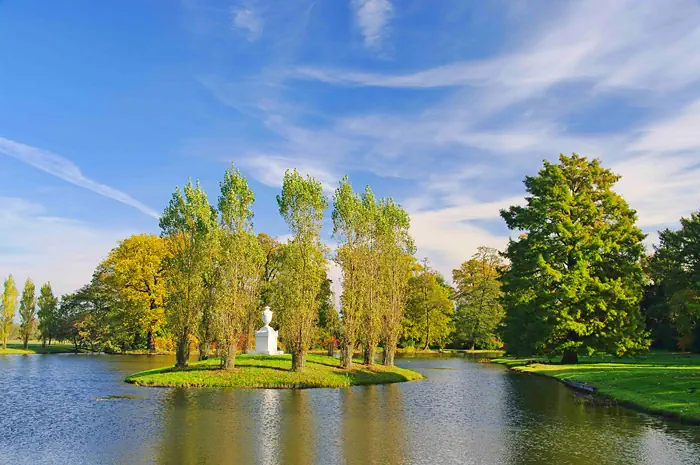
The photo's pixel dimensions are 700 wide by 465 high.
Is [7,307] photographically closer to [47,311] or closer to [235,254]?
[47,311]

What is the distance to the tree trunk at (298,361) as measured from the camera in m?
39.4

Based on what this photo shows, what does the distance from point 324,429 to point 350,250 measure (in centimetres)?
2714

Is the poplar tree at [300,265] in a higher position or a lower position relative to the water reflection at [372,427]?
higher

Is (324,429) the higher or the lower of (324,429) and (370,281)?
the lower

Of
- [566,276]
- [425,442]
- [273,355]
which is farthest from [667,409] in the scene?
[273,355]

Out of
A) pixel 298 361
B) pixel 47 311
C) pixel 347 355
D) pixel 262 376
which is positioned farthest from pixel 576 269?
pixel 47 311

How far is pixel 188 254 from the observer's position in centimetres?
4456

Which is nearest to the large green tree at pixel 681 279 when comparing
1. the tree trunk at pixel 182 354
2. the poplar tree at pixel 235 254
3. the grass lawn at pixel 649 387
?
the grass lawn at pixel 649 387

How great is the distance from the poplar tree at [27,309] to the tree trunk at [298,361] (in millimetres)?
67015

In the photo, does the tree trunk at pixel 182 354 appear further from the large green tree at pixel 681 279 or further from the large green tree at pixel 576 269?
the large green tree at pixel 681 279

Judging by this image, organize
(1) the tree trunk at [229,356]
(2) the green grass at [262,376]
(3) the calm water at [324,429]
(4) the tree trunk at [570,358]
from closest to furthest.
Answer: (3) the calm water at [324,429], (2) the green grass at [262,376], (1) the tree trunk at [229,356], (4) the tree trunk at [570,358]

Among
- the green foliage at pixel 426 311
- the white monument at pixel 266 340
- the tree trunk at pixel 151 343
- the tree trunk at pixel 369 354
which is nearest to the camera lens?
the white monument at pixel 266 340

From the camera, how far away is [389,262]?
5350cm

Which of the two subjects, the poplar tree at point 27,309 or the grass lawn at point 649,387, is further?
the poplar tree at point 27,309
